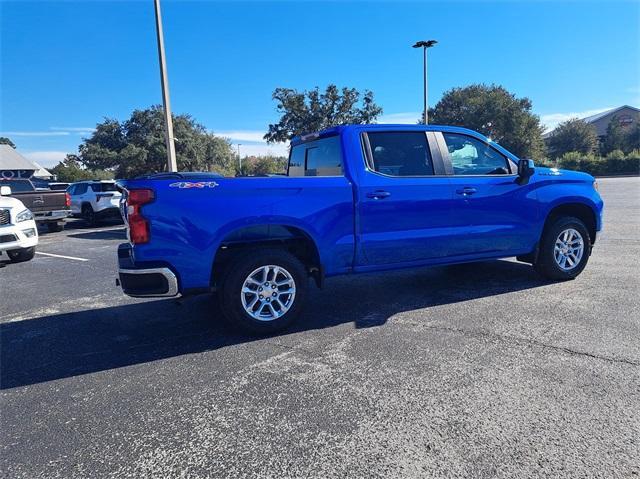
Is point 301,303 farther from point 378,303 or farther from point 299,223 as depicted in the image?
point 378,303

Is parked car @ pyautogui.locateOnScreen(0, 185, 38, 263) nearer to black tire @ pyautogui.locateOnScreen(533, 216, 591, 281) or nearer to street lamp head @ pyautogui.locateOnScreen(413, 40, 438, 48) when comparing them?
black tire @ pyautogui.locateOnScreen(533, 216, 591, 281)

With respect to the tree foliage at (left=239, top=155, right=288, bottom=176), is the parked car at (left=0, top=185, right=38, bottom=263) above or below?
below

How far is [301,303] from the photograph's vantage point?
4.21 meters

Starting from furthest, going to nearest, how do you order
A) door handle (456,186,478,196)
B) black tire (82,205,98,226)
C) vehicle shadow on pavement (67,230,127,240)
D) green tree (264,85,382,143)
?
green tree (264,85,382,143)
black tire (82,205,98,226)
vehicle shadow on pavement (67,230,127,240)
door handle (456,186,478,196)

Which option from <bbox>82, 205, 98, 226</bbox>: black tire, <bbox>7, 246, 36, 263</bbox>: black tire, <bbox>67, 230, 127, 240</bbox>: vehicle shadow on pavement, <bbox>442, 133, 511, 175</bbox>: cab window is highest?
<bbox>442, 133, 511, 175</bbox>: cab window

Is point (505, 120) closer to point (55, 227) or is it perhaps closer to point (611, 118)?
point (611, 118)

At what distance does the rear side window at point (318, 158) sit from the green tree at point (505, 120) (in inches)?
2010

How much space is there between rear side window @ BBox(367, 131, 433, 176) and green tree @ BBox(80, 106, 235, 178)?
43030 mm

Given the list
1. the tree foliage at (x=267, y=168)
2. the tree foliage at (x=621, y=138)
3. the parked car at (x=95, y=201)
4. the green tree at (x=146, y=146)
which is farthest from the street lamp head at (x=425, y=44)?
the tree foliage at (x=621, y=138)

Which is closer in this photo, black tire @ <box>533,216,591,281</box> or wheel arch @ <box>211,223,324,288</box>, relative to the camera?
wheel arch @ <box>211,223,324,288</box>

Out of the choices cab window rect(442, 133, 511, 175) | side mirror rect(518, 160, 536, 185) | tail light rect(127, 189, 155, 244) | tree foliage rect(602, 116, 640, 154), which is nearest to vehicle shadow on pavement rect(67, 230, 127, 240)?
tail light rect(127, 189, 155, 244)

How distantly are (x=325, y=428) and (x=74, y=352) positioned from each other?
2.63 m

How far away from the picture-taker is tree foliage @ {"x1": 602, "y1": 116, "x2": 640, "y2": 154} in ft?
195

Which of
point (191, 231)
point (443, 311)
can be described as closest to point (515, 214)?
point (443, 311)
